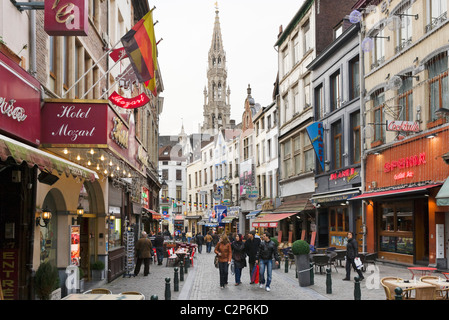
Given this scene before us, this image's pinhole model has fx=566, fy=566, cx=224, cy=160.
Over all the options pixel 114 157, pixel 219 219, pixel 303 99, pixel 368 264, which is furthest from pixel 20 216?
pixel 219 219

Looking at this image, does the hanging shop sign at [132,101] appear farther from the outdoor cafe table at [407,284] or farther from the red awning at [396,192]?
the red awning at [396,192]

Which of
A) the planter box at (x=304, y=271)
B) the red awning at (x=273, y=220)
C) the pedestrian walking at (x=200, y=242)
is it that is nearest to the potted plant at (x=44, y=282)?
the planter box at (x=304, y=271)

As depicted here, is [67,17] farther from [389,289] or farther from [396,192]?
[396,192]

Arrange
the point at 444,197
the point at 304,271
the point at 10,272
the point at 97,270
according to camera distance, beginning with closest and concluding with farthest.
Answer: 1. the point at 10,272
2. the point at 304,271
3. the point at 444,197
4. the point at 97,270

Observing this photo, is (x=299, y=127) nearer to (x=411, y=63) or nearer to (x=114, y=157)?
(x=411, y=63)

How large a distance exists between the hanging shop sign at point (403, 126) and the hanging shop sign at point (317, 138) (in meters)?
10.4

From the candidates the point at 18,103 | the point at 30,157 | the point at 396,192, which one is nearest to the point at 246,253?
the point at 396,192

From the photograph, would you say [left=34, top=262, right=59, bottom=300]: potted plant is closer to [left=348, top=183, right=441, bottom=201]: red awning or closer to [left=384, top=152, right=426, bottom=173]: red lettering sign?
[left=348, top=183, right=441, bottom=201]: red awning

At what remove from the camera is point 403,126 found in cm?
2081

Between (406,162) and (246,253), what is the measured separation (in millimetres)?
8058

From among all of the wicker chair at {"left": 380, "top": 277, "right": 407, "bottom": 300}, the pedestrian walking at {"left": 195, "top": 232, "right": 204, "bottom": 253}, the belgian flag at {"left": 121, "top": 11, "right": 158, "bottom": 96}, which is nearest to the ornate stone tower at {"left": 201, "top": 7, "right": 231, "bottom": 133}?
the pedestrian walking at {"left": 195, "top": 232, "right": 204, "bottom": 253}

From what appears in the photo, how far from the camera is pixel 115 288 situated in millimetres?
17219

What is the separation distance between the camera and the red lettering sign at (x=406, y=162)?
67.8 feet
